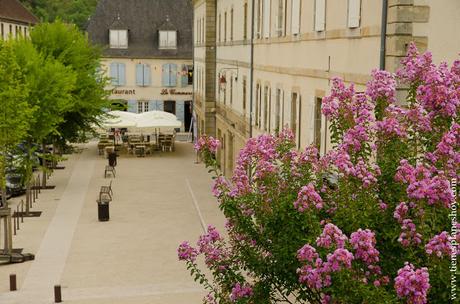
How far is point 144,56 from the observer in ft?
187

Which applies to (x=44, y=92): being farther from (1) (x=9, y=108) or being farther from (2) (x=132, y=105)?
(2) (x=132, y=105)

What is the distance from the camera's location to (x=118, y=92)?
185 feet

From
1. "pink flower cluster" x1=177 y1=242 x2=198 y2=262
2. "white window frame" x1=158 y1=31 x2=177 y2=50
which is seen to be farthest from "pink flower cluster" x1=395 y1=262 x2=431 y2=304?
"white window frame" x1=158 y1=31 x2=177 y2=50

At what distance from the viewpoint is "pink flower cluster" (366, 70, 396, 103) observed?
7891mm

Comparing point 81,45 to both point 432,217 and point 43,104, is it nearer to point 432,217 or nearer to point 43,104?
point 43,104

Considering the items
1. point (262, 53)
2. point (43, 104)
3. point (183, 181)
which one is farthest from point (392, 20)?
point (183, 181)

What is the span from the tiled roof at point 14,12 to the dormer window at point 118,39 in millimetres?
10997

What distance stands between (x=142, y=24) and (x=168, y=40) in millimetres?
2325

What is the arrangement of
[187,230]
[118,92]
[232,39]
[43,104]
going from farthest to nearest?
[118,92]
[232,39]
[43,104]
[187,230]

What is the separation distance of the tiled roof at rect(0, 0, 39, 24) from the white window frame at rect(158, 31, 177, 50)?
14.1 meters

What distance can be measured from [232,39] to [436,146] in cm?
2672

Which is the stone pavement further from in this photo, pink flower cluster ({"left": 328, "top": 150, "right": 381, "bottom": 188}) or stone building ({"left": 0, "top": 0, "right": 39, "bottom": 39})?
stone building ({"left": 0, "top": 0, "right": 39, "bottom": 39})

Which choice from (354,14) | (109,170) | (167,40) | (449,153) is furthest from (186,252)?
(167,40)

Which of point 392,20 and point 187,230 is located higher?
point 392,20
